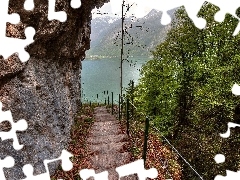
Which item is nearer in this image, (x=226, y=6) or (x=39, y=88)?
(x=226, y=6)

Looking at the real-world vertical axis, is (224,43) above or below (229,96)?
above

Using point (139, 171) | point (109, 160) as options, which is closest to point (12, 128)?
point (109, 160)

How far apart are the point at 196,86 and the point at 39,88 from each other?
15.1m

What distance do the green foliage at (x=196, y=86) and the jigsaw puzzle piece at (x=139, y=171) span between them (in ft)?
29.8

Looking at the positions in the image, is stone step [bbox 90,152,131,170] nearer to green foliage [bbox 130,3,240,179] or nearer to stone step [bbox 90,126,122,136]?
stone step [bbox 90,126,122,136]

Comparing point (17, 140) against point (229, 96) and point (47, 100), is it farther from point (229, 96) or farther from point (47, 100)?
point (229, 96)

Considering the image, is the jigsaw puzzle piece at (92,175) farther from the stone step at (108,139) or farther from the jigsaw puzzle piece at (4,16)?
the jigsaw puzzle piece at (4,16)

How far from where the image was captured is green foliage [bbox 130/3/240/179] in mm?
18969

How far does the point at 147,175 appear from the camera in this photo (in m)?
9.47

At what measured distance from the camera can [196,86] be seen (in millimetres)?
23156

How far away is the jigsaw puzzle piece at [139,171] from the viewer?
31.1 feet

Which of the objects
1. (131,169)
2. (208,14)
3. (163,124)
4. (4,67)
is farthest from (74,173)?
(208,14)

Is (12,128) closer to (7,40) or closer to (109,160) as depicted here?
(7,40)

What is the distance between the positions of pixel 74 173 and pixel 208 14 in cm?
1592
